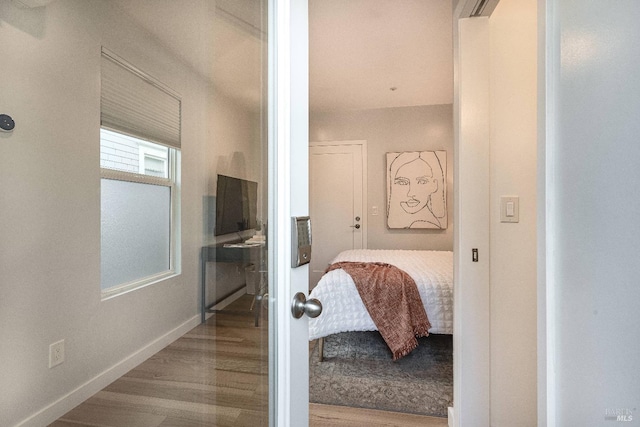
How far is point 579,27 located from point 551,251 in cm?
50

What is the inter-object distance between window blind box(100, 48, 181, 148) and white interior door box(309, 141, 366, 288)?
3.85 meters

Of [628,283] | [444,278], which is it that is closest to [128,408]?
[628,283]

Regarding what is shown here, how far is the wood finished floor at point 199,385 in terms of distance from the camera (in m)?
0.73

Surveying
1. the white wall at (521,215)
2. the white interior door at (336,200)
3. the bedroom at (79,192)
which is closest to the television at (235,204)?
the bedroom at (79,192)

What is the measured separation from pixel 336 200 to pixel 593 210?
13.2 feet

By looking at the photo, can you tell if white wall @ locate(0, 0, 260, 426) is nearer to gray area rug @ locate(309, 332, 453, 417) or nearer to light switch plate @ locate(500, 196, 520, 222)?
light switch plate @ locate(500, 196, 520, 222)

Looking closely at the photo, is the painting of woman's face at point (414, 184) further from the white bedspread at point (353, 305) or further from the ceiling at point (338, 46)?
the white bedspread at point (353, 305)

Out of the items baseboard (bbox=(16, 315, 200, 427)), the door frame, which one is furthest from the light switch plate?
the door frame

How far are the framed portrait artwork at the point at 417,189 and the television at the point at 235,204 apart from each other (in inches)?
152

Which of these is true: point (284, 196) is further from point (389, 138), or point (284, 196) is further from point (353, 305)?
point (389, 138)

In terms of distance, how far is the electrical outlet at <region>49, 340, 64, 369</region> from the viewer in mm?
780

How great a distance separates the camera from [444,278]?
245 cm

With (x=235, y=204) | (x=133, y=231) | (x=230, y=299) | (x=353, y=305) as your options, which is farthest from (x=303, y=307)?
(x=353, y=305)

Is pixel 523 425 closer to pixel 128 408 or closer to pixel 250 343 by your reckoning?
pixel 250 343
